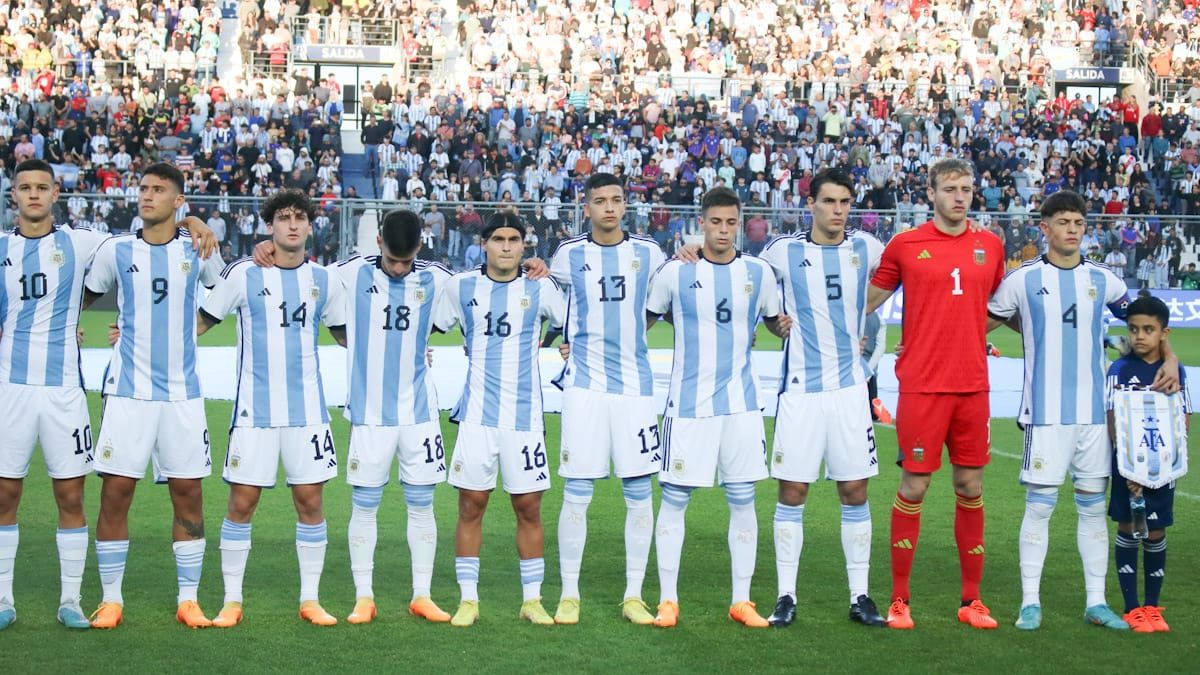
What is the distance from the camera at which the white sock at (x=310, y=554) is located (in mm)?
6828

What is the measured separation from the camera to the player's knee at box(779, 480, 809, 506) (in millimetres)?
6926

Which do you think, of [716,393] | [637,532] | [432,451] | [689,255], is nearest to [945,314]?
[716,393]

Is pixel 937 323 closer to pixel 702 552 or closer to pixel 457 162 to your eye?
pixel 702 552

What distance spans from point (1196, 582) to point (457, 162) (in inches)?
876

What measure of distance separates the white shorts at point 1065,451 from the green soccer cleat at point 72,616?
14.9 feet

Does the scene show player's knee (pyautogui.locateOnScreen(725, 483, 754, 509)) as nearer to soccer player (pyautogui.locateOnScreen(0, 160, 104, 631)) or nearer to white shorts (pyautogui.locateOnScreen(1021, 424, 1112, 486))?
white shorts (pyautogui.locateOnScreen(1021, 424, 1112, 486))

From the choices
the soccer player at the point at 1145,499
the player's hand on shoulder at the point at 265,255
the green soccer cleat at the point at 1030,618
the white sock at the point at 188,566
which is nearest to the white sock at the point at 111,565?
the white sock at the point at 188,566

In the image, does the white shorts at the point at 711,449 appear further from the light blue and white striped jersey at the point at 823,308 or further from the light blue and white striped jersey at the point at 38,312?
the light blue and white striped jersey at the point at 38,312

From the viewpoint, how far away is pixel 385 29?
3778 cm

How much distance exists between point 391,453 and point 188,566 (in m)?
1.09

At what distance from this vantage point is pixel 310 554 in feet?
22.5

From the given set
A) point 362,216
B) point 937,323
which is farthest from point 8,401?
point 362,216

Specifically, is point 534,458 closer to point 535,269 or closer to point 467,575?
point 467,575

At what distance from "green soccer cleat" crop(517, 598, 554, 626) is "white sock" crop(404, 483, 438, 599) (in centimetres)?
49
